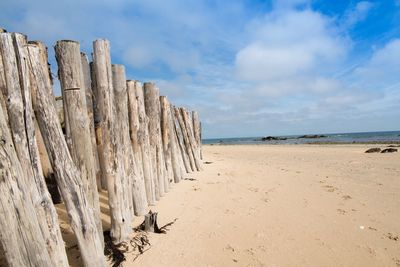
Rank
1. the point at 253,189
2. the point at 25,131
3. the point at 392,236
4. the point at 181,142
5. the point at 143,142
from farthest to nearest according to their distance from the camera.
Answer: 1. the point at 181,142
2. the point at 253,189
3. the point at 143,142
4. the point at 392,236
5. the point at 25,131

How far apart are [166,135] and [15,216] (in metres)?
3.96

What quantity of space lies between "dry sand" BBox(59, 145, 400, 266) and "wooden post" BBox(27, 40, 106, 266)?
392mm

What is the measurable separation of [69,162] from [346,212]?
386cm

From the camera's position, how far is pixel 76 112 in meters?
2.53

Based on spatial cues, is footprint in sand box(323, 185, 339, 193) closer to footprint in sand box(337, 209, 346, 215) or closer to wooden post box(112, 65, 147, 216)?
footprint in sand box(337, 209, 346, 215)

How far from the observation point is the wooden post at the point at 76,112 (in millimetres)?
2473

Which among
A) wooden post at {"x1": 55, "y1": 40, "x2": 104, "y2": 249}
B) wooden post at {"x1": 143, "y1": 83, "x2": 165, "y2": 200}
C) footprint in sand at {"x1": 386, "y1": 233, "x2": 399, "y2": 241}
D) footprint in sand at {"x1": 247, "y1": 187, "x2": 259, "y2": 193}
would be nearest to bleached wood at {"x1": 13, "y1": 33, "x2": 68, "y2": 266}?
wooden post at {"x1": 55, "y1": 40, "x2": 104, "y2": 249}

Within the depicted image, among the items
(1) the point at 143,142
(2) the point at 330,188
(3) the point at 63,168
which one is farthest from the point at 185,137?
(3) the point at 63,168

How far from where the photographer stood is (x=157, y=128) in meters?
4.87

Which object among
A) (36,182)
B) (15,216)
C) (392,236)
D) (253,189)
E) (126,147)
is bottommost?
(392,236)

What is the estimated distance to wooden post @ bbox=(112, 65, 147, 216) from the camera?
3.36 m

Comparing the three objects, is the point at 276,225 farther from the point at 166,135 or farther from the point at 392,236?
the point at 166,135

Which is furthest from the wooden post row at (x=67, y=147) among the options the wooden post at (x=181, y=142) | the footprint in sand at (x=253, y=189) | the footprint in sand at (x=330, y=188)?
the footprint in sand at (x=330, y=188)

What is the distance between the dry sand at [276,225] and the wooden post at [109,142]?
0.40m
